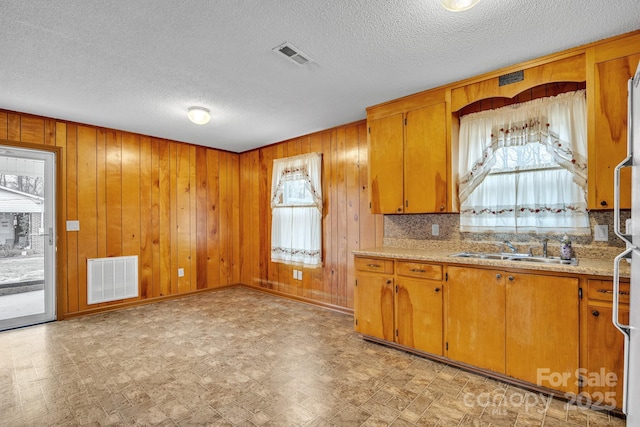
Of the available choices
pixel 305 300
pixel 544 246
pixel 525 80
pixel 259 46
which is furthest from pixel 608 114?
pixel 305 300

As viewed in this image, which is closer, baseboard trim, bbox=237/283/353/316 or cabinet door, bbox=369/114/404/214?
cabinet door, bbox=369/114/404/214

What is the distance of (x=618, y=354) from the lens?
6.23ft

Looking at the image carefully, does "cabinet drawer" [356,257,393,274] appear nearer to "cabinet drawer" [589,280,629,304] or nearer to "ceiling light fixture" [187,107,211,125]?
"cabinet drawer" [589,280,629,304]

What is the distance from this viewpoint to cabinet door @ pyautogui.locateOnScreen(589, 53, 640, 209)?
6.84ft

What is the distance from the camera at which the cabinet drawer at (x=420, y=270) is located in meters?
2.63

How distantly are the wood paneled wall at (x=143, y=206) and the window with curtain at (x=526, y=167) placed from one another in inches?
157

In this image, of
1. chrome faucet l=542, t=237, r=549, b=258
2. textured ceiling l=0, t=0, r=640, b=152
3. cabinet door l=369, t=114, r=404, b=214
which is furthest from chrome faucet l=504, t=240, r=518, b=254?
textured ceiling l=0, t=0, r=640, b=152

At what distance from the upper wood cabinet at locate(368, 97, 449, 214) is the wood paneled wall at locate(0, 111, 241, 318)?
3.11m

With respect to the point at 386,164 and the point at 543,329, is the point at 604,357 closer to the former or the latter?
the point at 543,329

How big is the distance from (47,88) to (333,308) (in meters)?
3.85

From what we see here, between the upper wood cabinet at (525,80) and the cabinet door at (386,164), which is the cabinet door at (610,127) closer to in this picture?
the upper wood cabinet at (525,80)

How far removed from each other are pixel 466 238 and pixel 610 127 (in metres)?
1.33

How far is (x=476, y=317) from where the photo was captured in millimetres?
2418

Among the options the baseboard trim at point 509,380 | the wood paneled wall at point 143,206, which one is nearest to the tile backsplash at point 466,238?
the baseboard trim at point 509,380
